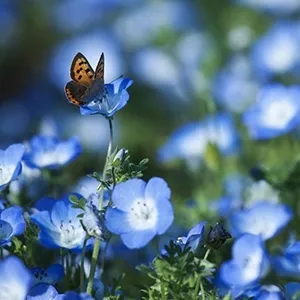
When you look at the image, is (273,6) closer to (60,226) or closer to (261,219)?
(261,219)

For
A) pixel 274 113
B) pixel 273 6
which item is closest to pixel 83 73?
pixel 274 113

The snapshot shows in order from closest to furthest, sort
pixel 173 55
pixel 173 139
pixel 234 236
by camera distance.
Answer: pixel 234 236
pixel 173 139
pixel 173 55

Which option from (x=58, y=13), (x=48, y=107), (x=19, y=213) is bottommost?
(x=48, y=107)

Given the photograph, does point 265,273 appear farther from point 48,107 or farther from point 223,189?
point 48,107

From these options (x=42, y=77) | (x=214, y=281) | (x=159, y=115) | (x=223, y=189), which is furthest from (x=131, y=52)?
(x=214, y=281)

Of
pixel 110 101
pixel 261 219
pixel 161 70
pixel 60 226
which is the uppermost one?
pixel 110 101

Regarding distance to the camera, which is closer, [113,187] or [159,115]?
[113,187]

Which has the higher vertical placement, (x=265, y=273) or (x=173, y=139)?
(x=265, y=273)

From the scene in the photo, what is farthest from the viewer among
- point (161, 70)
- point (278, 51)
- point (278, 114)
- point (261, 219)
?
point (161, 70)
